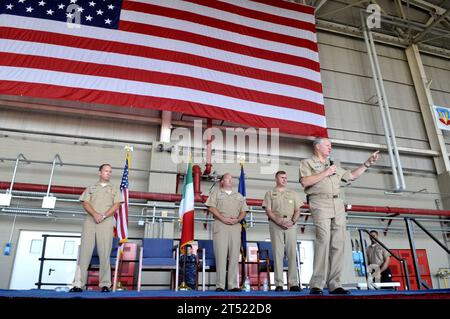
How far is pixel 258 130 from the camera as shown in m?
6.87

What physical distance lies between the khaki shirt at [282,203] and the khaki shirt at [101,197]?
1672 mm

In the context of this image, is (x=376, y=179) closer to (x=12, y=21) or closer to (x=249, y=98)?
(x=249, y=98)

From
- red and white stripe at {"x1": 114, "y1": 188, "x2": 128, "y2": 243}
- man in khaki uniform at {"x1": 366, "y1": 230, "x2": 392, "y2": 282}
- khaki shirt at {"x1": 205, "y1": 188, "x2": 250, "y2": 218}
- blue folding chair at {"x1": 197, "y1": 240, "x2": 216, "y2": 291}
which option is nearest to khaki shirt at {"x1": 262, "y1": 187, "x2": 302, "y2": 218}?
khaki shirt at {"x1": 205, "y1": 188, "x2": 250, "y2": 218}

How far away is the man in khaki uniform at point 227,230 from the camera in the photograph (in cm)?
350

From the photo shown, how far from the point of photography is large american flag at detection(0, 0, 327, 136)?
Result: 5430mm

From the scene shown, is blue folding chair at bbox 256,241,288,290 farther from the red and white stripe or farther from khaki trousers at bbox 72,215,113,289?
khaki trousers at bbox 72,215,113,289

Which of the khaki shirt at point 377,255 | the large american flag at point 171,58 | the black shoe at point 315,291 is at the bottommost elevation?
the black shoe at point 315,291

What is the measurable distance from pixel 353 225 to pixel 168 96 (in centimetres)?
431

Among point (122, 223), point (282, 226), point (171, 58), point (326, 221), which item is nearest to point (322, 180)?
point (326, 221)

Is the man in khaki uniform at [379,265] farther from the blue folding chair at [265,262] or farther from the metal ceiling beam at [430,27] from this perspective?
the metal ceiling beam at [430,27]

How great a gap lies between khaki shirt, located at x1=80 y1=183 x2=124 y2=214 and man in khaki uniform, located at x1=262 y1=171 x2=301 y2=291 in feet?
5.51

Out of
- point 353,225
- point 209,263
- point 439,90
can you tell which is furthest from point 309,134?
point 439,90

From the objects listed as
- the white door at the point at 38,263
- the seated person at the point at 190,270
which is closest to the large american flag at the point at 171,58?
the white door at the point at 38,263

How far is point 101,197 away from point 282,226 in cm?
195
